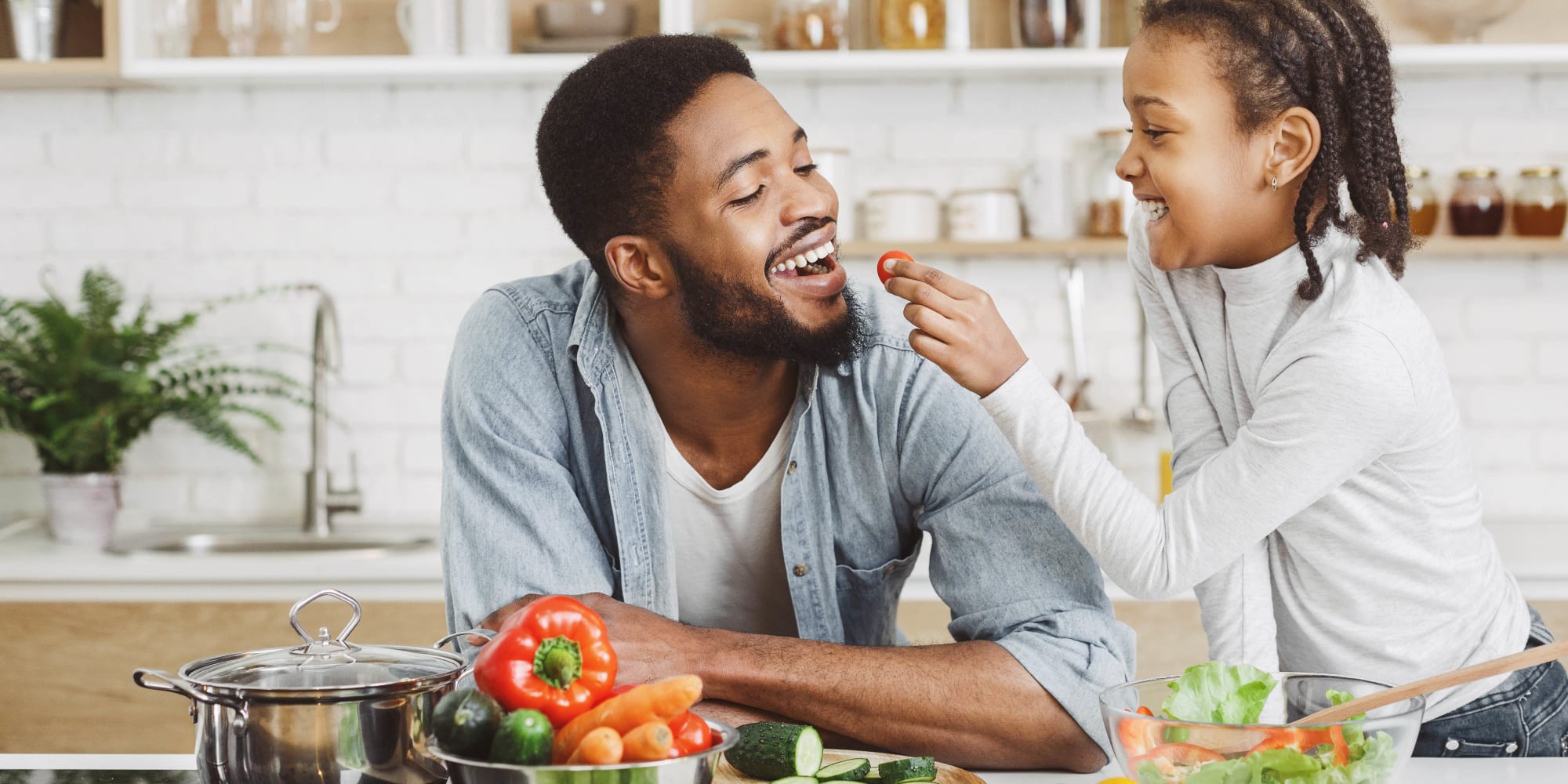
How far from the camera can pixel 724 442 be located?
1754 millimetres

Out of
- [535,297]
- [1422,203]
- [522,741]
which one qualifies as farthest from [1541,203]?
[522,741]

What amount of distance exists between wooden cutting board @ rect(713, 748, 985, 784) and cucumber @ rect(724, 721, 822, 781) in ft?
0.03

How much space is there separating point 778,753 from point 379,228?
7.80 feet

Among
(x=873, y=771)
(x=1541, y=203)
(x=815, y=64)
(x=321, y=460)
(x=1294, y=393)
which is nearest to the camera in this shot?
(x=873, y=771)

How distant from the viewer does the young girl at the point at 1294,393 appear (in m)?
1.39

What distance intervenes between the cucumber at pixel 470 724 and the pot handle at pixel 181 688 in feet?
0.49

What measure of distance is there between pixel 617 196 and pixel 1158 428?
70.8 inches

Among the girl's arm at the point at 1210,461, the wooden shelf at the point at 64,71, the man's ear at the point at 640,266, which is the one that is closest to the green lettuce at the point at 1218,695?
the girl's arm at the point at 1210,461

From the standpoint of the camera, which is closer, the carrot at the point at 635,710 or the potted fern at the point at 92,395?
the carrot at the point at 635,710

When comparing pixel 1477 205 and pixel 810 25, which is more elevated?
pixel 810 25

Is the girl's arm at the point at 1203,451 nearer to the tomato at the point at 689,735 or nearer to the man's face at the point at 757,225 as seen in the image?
the man's face at the point at 757,225

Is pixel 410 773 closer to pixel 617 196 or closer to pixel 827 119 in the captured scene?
pixel 617 196

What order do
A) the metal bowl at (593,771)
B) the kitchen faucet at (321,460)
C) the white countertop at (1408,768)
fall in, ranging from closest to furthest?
the metal bowl at (593,771) → the white countertop at (1408,768) → the kitchen faucet at (321,460)

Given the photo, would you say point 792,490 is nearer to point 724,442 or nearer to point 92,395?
point 724,442
